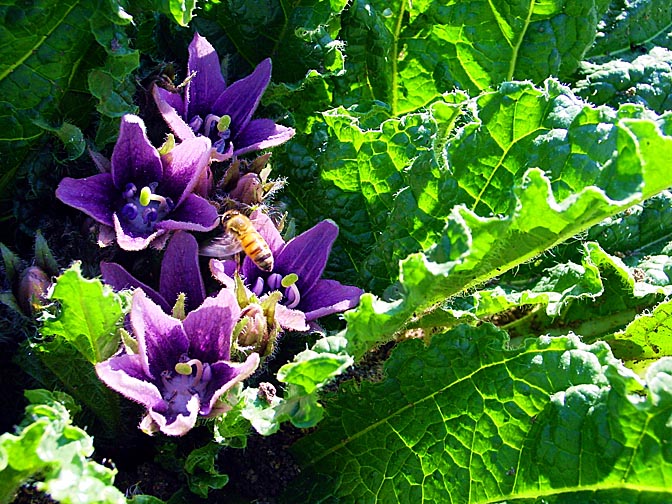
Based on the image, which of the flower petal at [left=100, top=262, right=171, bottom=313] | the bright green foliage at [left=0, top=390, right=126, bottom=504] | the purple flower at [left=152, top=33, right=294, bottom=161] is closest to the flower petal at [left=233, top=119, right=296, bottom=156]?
the purple flower at [left=152, top=33, right=294, bottom=161]

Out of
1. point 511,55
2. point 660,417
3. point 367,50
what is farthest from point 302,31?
point 660,417

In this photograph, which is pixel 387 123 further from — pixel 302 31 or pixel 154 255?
pixel 154 255

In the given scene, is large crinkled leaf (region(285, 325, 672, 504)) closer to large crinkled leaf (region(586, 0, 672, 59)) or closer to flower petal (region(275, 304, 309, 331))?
flower petal (region(275, 304, 309, 331))

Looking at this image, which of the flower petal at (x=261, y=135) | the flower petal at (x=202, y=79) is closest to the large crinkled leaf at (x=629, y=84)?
the flower petal at (x=261, y=135)

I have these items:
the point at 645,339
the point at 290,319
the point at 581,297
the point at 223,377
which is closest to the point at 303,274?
the point at 290,319

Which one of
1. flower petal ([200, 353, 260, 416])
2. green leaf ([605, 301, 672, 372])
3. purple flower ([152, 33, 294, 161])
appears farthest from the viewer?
green leaf ([605, 301, 672, 372])

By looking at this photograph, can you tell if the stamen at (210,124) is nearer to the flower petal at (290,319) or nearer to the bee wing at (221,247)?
the bee wing at (221,247)
